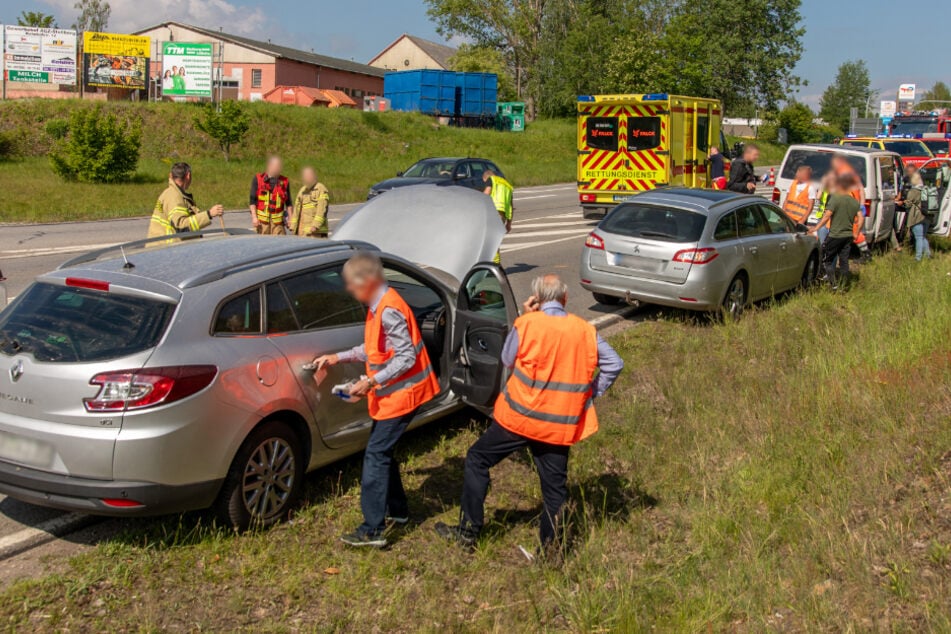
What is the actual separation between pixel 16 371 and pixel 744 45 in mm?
65362

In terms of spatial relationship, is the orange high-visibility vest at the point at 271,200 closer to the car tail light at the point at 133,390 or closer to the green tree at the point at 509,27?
the car tail light at the point at 133,390

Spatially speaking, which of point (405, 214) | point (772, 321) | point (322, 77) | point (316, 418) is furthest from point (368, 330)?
point (322, 77)

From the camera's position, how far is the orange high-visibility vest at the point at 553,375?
431 centimetres

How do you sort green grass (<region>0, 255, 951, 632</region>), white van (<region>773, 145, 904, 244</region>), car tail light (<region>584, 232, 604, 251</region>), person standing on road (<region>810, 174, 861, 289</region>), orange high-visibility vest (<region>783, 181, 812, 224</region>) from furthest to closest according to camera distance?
1. white van (<region>773, 145, 904, 244</region>)
2. orange high-visibility vest (<region>783, 181, 812, 224</region>)
3. person standing on road (<region>810, 174, 861, 289</region>)
4. car tail light (<region>584, 232, 604, 251</region>)
5. green grass (<region>0, 255, 951, 632</region>)

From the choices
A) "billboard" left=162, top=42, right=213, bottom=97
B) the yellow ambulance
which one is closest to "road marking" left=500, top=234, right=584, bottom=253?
the yellow ambulance

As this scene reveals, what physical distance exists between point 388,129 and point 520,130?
11.3 m

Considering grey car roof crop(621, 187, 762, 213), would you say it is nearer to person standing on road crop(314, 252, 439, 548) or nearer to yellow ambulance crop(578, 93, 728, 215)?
person standing on road crop(314, 252, 439, 548)

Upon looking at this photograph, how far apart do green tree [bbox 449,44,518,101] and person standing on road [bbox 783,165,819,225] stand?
172 feet

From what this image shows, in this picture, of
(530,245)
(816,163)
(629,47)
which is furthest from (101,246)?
(629,47)

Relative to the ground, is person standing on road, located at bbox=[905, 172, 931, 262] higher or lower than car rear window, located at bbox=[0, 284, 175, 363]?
higher

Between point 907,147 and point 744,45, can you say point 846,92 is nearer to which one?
point 744,45

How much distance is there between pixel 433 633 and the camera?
3930 millimetres

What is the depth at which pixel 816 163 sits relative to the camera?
596 inches

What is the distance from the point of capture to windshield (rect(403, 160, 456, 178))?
2163cm
